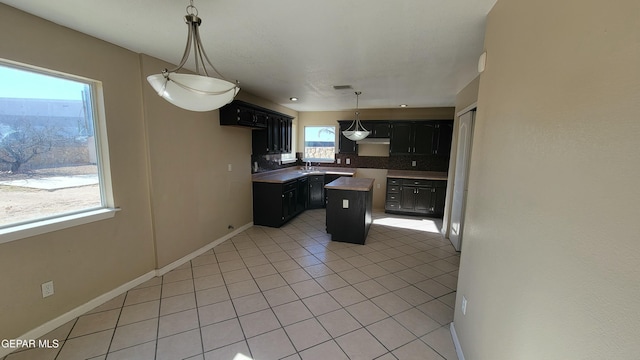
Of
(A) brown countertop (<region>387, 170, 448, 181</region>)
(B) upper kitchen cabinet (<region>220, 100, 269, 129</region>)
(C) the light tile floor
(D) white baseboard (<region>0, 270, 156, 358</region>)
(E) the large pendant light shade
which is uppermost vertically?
(B) upper kitchen cabinet (<region>220, 100, 269, 129</region>)

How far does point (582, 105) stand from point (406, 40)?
5.62 feet

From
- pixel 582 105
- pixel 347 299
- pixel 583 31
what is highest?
pixel 583 31

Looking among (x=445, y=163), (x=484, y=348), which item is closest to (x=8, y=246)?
(x=484, y=348)

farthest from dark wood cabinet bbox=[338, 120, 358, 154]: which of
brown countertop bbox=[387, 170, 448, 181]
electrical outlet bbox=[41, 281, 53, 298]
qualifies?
electrical outlet bbox=[41, 281, 53, 298]

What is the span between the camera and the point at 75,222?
2.21 m

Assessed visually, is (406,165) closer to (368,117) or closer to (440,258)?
(368,117)

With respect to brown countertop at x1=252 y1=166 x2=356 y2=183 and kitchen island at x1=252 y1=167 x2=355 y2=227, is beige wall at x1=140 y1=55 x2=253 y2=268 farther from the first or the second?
brown countertop at x1=252 y1=166 x2=356 y2=183

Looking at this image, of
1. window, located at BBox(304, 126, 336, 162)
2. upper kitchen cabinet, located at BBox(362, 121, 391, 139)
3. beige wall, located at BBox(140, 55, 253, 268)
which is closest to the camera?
beige wall, located at BBox(140, 55, 253, 268)

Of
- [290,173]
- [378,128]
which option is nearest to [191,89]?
[290,173]

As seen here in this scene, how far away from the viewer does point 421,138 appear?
5.79 m

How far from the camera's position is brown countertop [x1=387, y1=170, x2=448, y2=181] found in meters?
5.53

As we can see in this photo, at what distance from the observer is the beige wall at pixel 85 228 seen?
187 cm

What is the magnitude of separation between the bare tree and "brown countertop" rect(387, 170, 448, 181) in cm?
535

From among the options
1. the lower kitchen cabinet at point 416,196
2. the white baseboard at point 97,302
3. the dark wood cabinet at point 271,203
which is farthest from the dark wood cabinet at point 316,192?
the white baseboard at point 97,302
